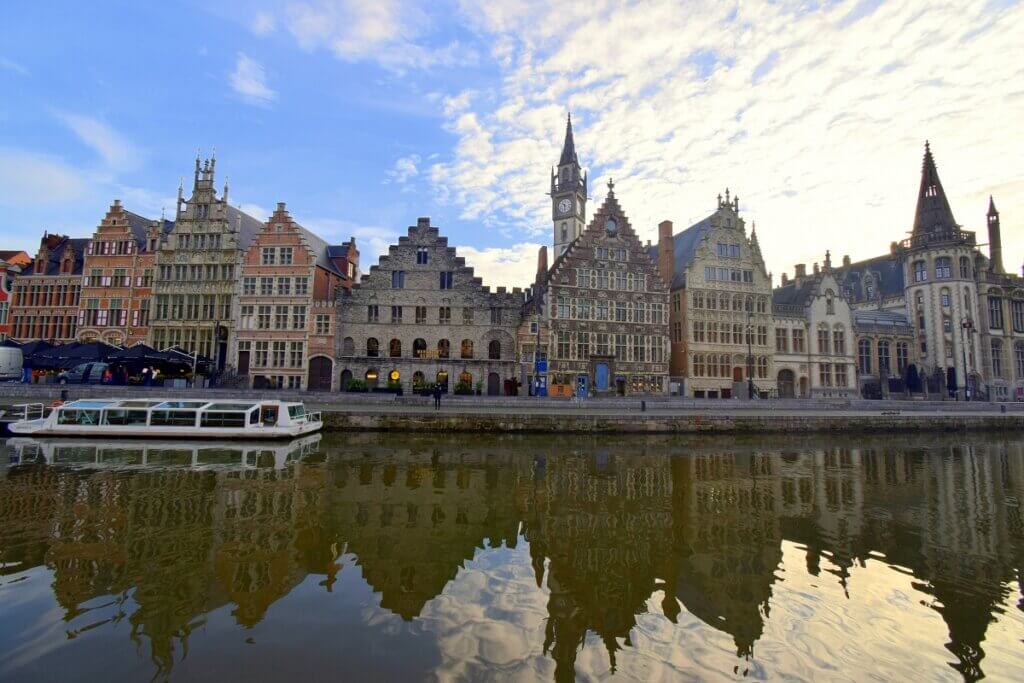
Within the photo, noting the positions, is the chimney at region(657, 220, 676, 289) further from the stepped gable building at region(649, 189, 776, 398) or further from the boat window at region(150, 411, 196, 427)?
the boat window at region(150, 411, 196, 427)

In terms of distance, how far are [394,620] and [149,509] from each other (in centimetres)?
933

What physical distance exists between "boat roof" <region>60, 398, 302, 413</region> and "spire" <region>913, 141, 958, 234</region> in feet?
255

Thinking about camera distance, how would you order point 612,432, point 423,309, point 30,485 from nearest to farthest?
point 30,485
point 612,432
point 423,309

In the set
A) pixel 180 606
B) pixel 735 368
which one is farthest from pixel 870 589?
pixel 735 368

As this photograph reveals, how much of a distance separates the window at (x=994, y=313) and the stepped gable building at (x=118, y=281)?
96605 millimetres

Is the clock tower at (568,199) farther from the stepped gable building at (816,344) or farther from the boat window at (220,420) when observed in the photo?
the boat window at (220,420)

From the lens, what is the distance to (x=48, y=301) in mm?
48844

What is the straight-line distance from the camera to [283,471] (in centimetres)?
1794

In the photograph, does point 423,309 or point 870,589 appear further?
point 423,309

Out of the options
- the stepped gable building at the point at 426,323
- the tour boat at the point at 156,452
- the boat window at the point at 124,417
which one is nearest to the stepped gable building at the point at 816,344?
the stepped gable building at the point at 426,323

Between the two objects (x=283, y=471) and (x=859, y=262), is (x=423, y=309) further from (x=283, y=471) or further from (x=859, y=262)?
(x=859, y=262)

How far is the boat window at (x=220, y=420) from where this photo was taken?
25953mm

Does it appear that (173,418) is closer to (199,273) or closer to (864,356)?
(199,273)

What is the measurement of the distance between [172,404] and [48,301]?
121 ft
